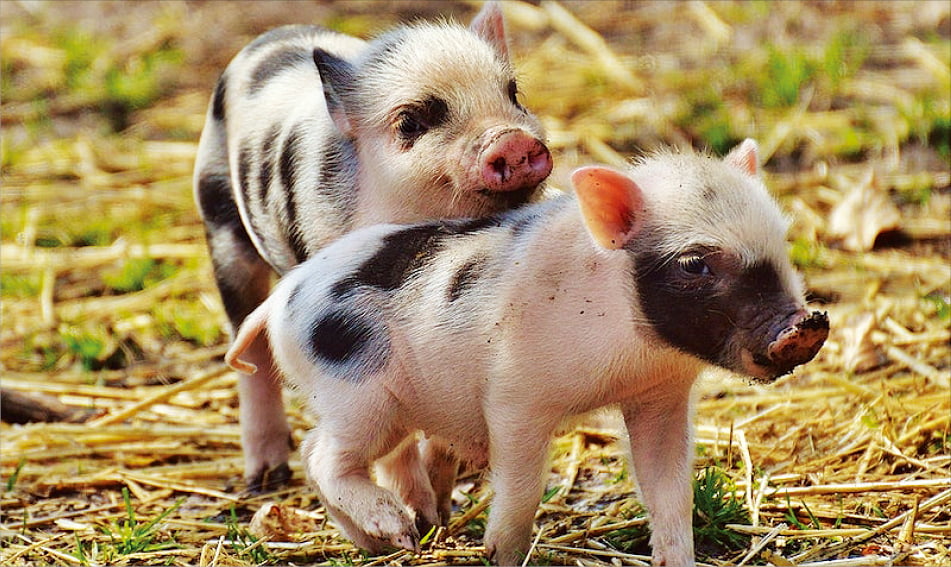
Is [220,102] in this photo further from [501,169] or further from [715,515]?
[715,515]

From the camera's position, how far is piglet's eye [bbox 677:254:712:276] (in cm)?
400

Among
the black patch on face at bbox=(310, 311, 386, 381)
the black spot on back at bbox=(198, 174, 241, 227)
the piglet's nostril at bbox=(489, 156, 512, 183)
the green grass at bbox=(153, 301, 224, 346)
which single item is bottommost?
the green grass at bbox=(153, 301, 224, 346)

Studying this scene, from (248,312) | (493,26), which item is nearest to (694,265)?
(493,26)

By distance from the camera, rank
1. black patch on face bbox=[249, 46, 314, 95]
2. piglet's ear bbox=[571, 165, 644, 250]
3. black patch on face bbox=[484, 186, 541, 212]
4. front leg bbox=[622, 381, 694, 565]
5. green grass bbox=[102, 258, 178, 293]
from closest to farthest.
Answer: piglet's ear bbox=[571, 165, 644, 250] → front leg bbox=[622, 381, 694, 565] → black patch on face bbox=[484, 186, 541, 212] → black patch on face bbox=[249, 46, 314, 95] → green grass bbox=[102, 258, 178, 293]

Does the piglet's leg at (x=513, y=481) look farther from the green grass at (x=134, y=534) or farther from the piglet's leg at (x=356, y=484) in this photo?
the green grass at (x=134, y=534)

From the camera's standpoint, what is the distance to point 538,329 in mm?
4215

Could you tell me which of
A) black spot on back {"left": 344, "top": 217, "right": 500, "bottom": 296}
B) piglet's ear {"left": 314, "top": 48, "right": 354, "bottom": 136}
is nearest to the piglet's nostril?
black spot on back {"left": 344, "top": 217, "right": 500, "bottom": 296}

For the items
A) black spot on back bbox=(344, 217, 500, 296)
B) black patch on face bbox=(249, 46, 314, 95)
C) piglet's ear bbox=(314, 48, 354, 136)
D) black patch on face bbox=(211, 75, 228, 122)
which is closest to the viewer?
black spot on back bbox=(344, 217, 500, 296)

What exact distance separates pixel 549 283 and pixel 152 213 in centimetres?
522

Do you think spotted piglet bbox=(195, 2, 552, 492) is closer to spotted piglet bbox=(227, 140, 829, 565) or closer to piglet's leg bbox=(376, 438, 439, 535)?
piglet's leg bbox=(376, 438, 439, 535)

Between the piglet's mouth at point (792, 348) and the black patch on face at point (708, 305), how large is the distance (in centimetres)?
3

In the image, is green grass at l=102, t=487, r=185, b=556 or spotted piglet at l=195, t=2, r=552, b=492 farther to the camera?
green grass at l=102, t=487, r=185, b=556

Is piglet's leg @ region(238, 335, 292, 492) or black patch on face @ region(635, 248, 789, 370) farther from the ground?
black patch on face @ region(635, 248, 789, 370)

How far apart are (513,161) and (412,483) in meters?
1.20
